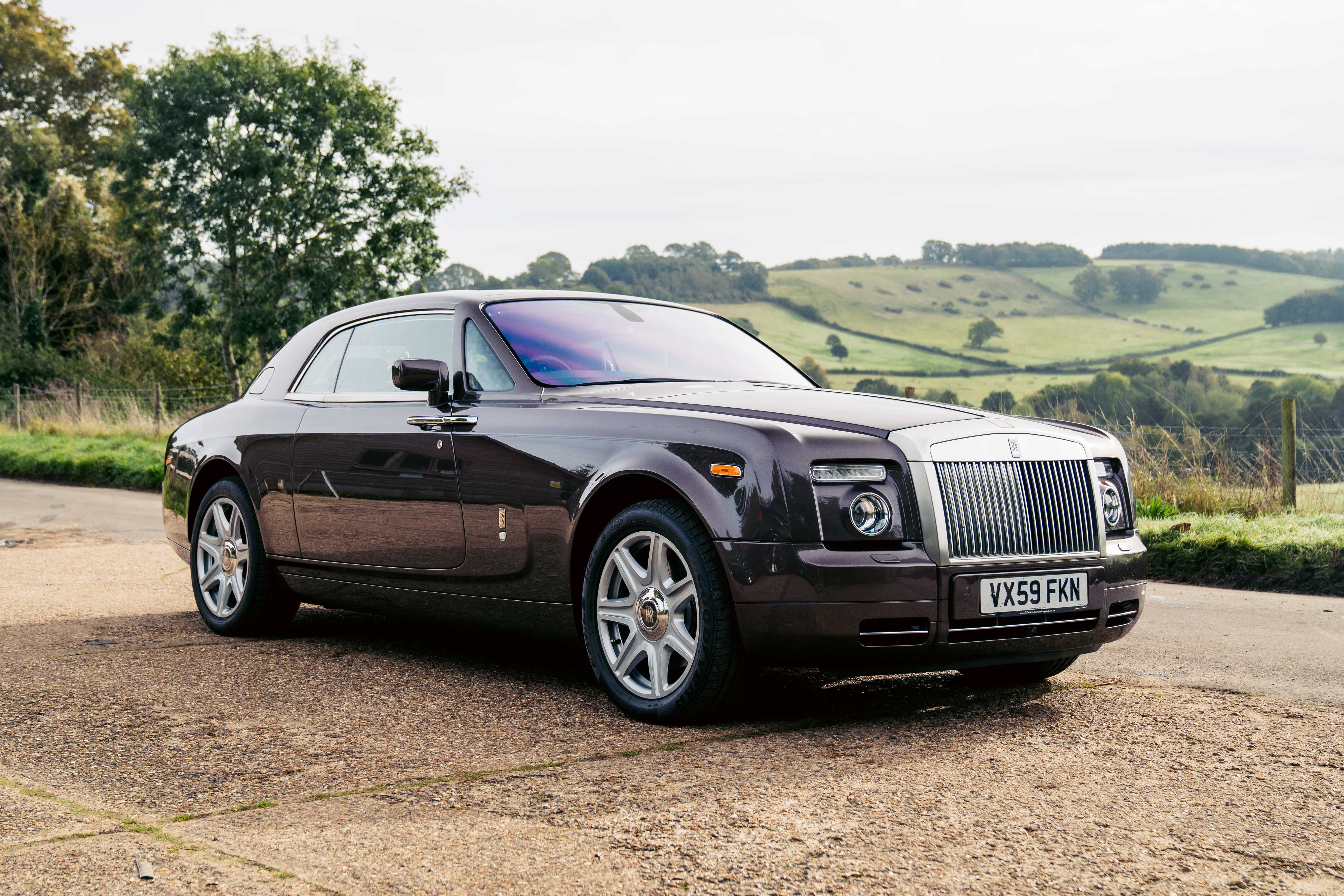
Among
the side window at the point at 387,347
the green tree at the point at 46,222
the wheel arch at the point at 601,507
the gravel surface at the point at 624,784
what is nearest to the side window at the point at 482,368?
the side window at the point at 387,347

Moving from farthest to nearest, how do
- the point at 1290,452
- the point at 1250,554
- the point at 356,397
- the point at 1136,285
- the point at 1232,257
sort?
1. the point at 1232,257
2. the point at 1136,285
3. the point at 1290,452
4. the point at 1250,554
5. the point at 356,397

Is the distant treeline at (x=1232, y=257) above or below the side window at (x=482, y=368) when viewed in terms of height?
above

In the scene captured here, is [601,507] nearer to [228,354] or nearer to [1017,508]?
[1017,508]

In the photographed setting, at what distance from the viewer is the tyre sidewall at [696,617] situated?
4.45 metres

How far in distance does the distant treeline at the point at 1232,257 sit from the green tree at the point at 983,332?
33.4 metres

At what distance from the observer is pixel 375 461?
5895 millimetres

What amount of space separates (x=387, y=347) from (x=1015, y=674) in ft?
10.5

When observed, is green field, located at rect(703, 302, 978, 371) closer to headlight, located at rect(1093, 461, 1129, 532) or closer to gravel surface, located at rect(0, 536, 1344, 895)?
headlight, located at rect(1093, 461, 1129, 532)

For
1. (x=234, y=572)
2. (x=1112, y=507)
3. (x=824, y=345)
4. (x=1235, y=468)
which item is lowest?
(x=1235, y=468)

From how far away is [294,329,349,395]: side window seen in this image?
21.5 ft

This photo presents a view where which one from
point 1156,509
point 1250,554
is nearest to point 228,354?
point 1156,509

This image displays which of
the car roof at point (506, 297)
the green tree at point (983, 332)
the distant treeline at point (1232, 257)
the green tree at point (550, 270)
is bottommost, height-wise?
the car roof at point (506, 297)

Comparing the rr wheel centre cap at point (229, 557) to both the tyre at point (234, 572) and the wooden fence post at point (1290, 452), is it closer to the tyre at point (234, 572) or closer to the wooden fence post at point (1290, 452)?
the tyre at point (234, 572)

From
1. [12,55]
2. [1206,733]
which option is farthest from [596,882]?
[12,55]
